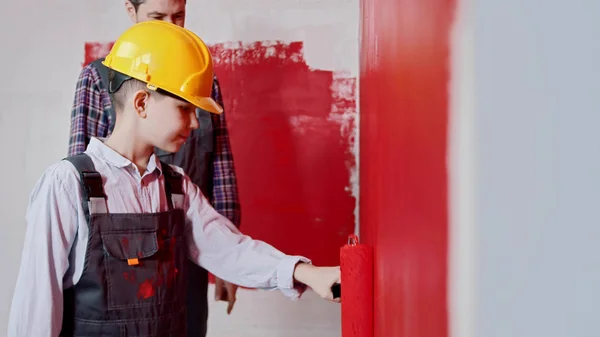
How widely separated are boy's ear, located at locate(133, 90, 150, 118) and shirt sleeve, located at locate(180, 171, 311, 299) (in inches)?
7.1

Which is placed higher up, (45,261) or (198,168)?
(198,168)

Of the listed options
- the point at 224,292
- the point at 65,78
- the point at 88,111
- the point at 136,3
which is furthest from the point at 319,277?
the point at 65,78

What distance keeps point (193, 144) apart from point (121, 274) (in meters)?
0.60

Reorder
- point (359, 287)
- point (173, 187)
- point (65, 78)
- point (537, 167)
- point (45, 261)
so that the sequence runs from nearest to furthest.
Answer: point (537, 167) → point (359, 287) → point (45, 261) → point (173, 187) → point (65, 78)

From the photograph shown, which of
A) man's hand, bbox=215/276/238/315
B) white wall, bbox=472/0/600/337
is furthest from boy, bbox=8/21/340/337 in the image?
white wall, bbox=472/0/600/337

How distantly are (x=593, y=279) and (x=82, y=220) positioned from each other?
101 cm

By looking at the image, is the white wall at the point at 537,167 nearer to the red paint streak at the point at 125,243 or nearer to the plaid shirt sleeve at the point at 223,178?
the red paint streak at the point at 125,243

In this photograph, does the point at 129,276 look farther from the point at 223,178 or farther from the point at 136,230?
the point at 223,178

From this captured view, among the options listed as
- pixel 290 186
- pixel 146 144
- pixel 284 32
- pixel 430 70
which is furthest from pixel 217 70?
pixel 430 70

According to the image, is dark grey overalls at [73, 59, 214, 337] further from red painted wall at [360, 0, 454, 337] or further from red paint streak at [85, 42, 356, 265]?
red painted wall at [360, 0, 454, 337]

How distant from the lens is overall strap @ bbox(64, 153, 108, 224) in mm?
1033

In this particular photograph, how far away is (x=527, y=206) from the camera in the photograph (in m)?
0.14

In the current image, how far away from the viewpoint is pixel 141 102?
1.13m

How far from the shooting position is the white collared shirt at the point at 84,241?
98 centimetres
